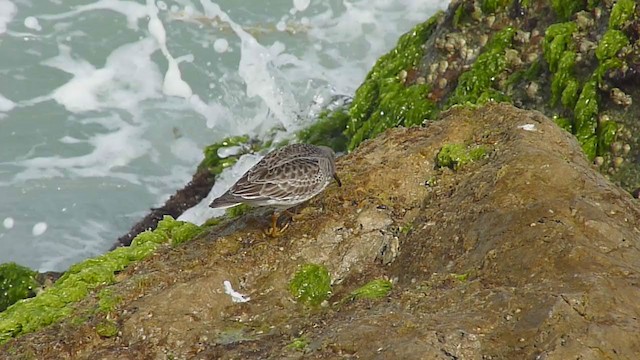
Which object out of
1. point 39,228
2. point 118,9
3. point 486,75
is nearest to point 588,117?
point 486,75

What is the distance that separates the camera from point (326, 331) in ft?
18.4

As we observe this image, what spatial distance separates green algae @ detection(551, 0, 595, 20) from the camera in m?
10.5

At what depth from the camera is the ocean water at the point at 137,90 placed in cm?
1584

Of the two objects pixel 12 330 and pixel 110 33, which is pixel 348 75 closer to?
pixel 110 33

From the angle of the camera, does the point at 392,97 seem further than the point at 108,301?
Yes

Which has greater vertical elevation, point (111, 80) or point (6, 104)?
point (6, 104)

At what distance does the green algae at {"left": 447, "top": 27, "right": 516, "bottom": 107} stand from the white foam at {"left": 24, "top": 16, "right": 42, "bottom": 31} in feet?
46.7

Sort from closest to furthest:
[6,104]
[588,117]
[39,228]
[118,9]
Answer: [588,117] < [39,228] < [6,104] < [118,9]

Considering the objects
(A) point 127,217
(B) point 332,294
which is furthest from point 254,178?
(A) point 127,217

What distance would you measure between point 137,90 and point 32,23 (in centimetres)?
411

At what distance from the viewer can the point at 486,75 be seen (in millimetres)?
10695

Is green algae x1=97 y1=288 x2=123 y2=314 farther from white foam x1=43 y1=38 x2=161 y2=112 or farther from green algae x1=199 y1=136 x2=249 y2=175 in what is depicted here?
white foam x1=43 y1=38 x2=161 y2=112

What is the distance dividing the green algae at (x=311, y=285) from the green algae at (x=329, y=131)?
5.64m

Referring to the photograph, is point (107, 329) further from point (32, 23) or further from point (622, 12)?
point (32, 23)
